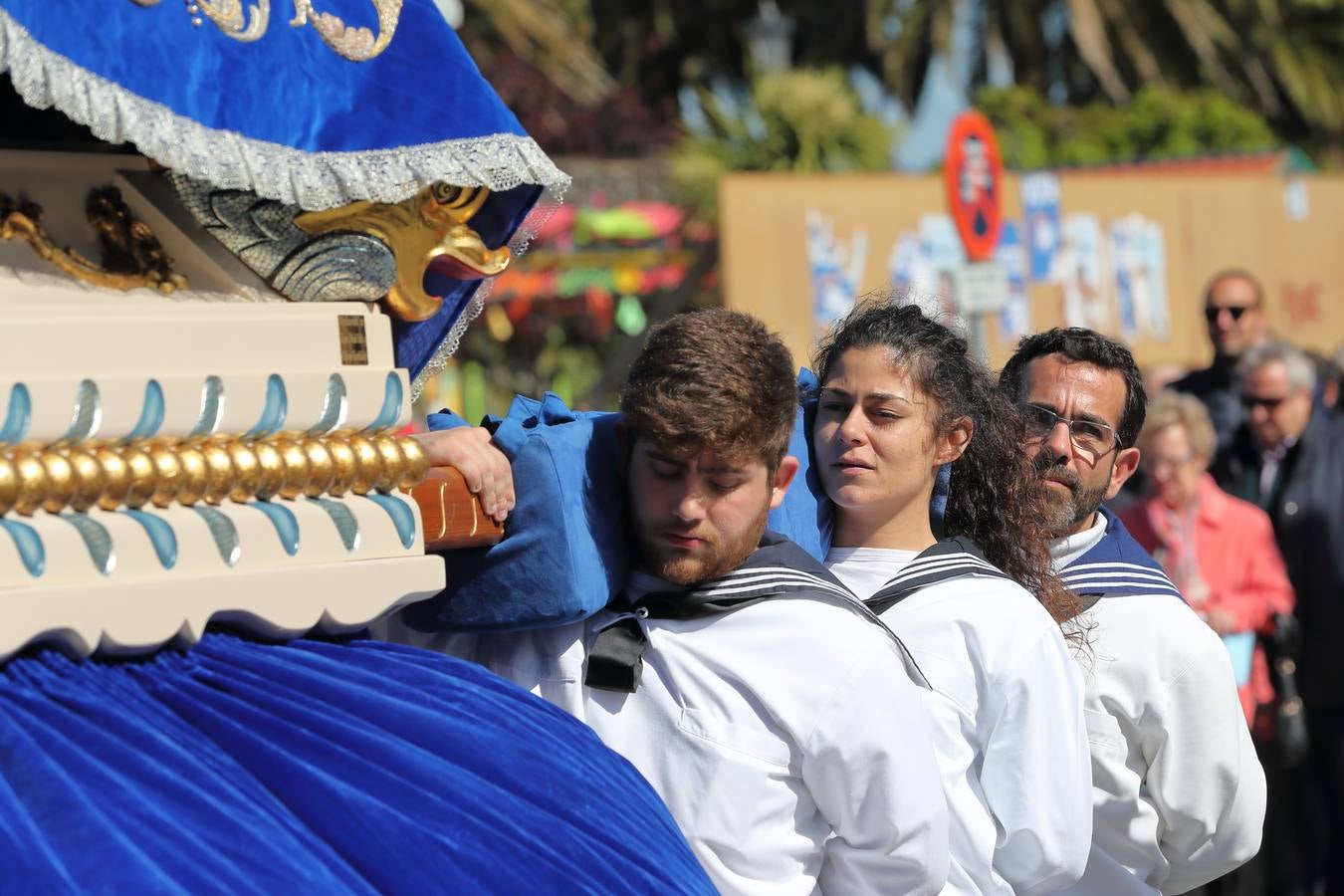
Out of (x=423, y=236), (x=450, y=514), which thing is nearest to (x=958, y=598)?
(x=450, y=514)

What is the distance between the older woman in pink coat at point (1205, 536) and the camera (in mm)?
5027

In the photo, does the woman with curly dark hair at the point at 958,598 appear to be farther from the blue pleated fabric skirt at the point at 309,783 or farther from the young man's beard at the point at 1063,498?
the blue pleated fabric skirt at the point at 309,783

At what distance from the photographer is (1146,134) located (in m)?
17.6

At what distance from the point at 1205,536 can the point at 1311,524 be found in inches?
21.5

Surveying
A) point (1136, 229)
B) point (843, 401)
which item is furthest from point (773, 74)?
point (843, 401)

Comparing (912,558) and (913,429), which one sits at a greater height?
(913,429)

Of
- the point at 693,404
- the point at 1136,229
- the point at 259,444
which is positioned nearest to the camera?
the point at 259,444

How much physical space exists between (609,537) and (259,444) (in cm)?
50

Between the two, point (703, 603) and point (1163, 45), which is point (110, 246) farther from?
point (1163, 45)

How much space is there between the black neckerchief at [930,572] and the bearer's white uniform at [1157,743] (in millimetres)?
349

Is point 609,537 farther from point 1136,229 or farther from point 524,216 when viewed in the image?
point 1136,229

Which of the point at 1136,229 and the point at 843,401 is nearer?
the point at 843,401

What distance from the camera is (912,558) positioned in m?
2.58

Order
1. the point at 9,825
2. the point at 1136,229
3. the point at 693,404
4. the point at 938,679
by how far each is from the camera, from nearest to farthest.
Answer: the point at 9,825, the point at 693,404, the point at 938,679, the point at 1136,229
